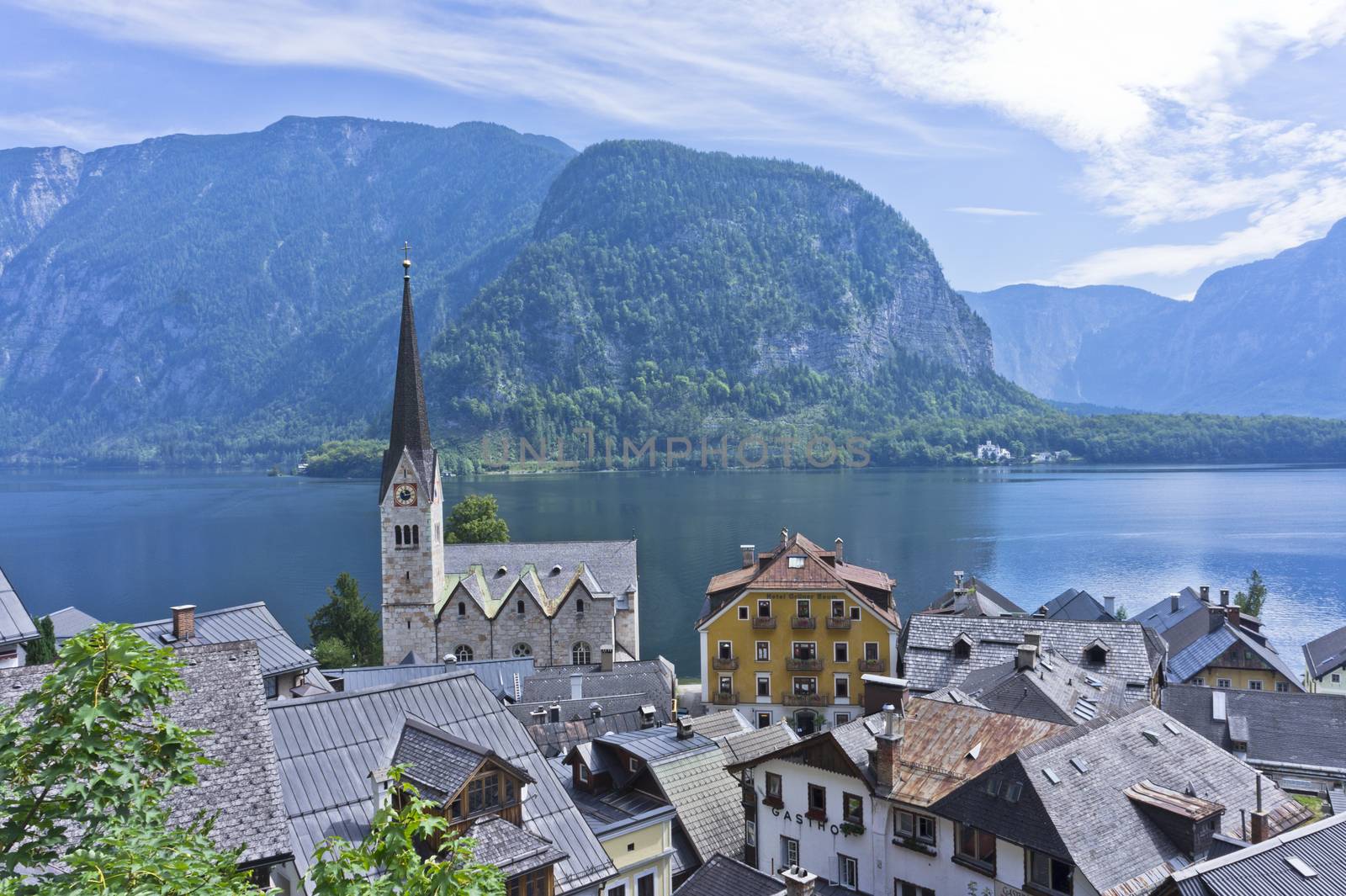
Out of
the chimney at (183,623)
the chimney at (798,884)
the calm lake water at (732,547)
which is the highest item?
the chimney at (183,623)

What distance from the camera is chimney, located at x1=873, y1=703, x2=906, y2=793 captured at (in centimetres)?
2581

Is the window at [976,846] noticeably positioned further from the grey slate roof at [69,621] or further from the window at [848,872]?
the grey slate roof at [69,621]

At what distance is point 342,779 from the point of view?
18.1 metres

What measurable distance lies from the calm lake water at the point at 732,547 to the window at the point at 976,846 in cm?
4574

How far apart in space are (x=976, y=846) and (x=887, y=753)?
128 inches

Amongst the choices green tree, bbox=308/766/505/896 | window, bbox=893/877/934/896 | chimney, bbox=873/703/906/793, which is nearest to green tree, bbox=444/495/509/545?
chimney, bbox=873/703/906/793

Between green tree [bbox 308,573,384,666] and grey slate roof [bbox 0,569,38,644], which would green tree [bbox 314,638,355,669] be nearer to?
green tree [bbox 308,573,384,666]

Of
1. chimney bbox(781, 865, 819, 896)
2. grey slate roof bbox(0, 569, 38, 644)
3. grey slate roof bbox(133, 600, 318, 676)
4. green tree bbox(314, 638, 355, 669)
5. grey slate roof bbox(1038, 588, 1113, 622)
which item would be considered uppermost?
grey slate roof bbox(0, 569, 38, 644)

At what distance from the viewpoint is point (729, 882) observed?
875 inches

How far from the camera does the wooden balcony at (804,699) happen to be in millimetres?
48531

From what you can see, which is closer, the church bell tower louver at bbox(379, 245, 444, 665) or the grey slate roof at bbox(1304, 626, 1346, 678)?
the church bell tower louver at bbox(379, 245, 444, 665)

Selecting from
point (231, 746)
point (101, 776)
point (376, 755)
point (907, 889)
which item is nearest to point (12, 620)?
point (231, 746)

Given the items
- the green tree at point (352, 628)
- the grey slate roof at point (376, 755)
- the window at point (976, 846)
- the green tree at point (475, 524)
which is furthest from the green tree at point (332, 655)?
the window at point (976, 846)

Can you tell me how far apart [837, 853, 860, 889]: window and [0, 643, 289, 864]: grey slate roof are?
16.4 meters
